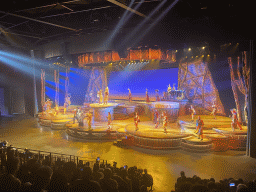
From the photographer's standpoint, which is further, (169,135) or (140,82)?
(140,82)

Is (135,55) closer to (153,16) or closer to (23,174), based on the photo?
(153,16)

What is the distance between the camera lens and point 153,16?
773 cm

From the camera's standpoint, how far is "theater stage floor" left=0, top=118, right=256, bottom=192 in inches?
237

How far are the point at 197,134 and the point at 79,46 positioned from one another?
7.87 metres

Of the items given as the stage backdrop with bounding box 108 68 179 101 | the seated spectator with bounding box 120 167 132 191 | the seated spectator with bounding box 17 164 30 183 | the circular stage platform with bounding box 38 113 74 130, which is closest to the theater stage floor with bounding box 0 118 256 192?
the seated spectator with bounding box 120 167 132 191

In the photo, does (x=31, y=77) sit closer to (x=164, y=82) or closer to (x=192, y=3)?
(x=164, y=82)

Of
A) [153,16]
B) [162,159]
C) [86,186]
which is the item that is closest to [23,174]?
[86,186]

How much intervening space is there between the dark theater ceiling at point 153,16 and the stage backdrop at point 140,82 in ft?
29.5

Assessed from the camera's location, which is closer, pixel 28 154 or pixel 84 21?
pixel 28 154

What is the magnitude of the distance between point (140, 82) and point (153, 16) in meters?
11.3

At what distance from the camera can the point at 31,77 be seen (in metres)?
16.9

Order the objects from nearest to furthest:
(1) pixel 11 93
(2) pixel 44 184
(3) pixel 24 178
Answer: (2) pixel 44 184
(3) pixel 24 178
(1) pixel 11 93

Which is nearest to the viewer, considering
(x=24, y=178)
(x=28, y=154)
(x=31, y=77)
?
(x=24, y=178)

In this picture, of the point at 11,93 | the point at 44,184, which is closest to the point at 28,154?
the point at 44,184
